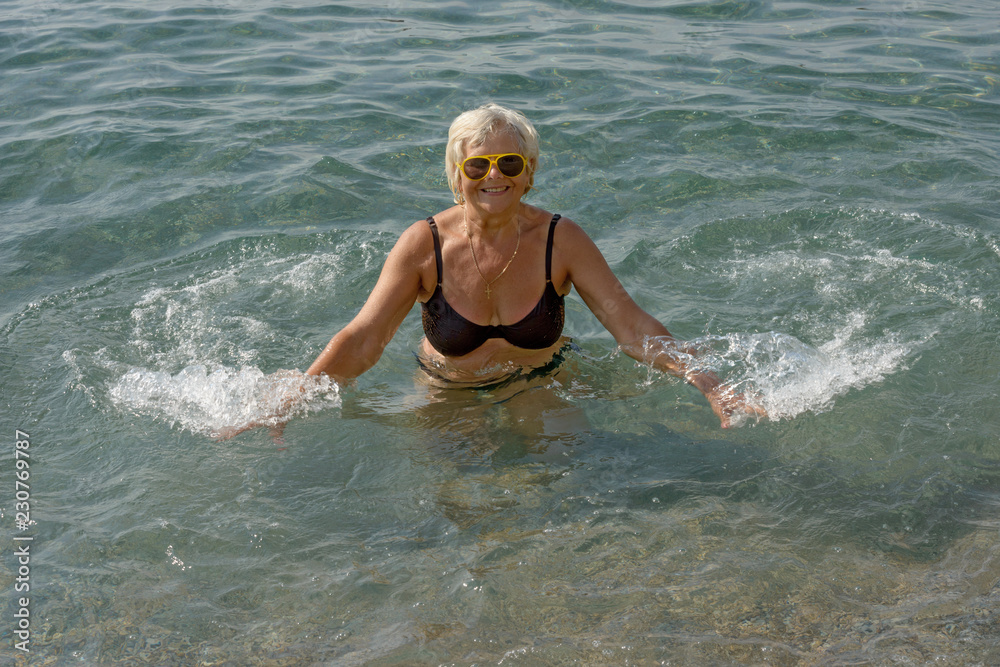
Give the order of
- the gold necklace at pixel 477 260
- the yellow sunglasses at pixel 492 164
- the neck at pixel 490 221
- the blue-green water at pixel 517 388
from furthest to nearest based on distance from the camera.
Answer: the gold necklace at pixel 477 260
the neck at pixel 490 221
the yellow sunglasses at pixel 492 164
the blue-green water at pixel 517 388

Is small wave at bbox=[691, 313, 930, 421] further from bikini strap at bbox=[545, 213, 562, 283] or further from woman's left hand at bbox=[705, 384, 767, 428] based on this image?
bikini strap at bbox=[545, 213, 562, 283]

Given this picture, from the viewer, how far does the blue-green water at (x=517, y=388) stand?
3488 mm

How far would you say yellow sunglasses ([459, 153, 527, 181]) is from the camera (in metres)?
4.06

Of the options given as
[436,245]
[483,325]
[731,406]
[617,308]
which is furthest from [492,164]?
[731,406]

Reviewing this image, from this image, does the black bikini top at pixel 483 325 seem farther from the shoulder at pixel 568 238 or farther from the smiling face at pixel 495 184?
the smiling face at pixel 495 184

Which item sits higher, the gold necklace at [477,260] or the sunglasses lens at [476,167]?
the sunglasses lens at [476,167]

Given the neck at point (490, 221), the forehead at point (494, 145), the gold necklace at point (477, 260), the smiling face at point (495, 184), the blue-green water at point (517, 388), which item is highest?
the forehead at point (494, 145)

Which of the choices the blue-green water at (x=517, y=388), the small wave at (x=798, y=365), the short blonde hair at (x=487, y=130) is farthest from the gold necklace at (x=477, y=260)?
the small wave at (x=798, y=365)

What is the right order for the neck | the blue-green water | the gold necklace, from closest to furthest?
1. the blue-green water
2. the neck
3. the gold necklace

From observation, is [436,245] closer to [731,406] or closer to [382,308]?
[382,308]

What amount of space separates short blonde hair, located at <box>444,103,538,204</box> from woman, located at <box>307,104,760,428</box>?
78mm

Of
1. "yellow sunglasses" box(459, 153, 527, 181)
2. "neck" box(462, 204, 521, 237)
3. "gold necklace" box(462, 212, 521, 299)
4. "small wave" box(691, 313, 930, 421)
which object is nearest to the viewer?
"yellow sunglasses" box(459, 153, 527, 181)

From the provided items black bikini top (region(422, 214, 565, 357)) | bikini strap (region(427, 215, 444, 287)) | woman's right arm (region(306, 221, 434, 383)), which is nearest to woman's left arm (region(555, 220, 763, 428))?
black bikini top (region(422, 214, 565, 357))

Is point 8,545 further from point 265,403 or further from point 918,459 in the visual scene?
point 918,459
